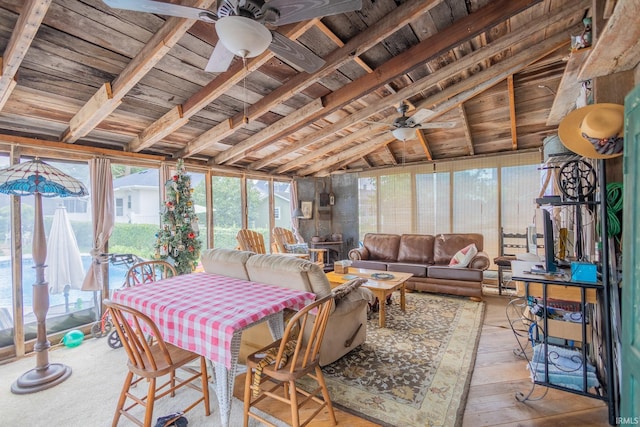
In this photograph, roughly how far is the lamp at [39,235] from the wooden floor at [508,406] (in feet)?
5.69

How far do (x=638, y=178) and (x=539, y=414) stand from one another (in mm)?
1675

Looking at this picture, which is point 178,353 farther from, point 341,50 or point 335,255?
point 335,255

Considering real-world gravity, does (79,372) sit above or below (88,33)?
below

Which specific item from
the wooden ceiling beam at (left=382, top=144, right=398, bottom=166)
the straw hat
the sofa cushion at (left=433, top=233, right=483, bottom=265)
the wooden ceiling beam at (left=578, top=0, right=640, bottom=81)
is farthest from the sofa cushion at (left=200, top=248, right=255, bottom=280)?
the wooden ceiling beam at (left=382, top=144, right=398, bottom=166)

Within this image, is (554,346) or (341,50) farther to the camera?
(341,50)

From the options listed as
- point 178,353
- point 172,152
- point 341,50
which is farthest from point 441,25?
point 172,152

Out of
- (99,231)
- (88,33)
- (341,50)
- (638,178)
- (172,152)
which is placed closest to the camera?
(638,178)

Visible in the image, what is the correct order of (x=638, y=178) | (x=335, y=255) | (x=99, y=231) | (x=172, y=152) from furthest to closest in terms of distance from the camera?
(x=335, y=255) < (x=172, y=152) < (x=99, y=231) < (x=638, y=178)

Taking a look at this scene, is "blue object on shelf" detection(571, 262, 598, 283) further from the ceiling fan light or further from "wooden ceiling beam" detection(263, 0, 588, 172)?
the ceiling fan light

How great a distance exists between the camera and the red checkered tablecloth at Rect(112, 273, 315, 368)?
5.31 feet

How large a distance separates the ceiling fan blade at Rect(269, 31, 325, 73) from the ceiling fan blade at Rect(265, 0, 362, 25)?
192 millimetres

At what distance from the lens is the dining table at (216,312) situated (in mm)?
1615

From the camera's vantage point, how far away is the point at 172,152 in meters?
4.64

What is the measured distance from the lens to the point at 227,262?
2832mm
